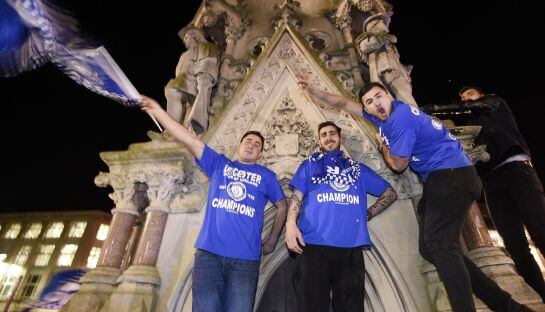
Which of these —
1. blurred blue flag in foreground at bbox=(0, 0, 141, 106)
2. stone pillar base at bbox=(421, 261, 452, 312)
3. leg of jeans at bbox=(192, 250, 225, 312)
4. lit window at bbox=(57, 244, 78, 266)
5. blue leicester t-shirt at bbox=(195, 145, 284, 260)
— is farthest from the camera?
lit window at bbox=(57, 244, 78, 266)

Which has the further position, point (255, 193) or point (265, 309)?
point (265, 309)

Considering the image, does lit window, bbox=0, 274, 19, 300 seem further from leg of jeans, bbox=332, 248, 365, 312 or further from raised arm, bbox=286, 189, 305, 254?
leg of jeans, bbox=332, 248, 365, 312

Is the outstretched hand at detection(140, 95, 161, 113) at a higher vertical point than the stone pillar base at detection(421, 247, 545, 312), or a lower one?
higher

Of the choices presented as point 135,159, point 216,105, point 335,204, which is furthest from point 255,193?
point 216,105

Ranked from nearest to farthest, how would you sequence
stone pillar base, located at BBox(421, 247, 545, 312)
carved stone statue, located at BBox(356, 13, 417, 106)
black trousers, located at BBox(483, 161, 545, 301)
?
stone pillar base, located at BBox(421, 247, 545, 312) → black trousers, located at BBox(483, 161, 545, 301) → carved stone statue, located at BBox(356, 13, 417, 106)

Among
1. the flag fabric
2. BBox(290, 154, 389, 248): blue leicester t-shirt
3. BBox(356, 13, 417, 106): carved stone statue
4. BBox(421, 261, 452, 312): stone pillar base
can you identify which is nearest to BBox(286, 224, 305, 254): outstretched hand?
BBox(290, 154, 389, 248): blue leicester t-shirt

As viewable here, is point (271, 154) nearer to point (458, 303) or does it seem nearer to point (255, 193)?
point (255, 193)

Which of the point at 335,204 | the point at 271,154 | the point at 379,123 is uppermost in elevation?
the point at 271,154

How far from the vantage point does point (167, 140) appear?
5559mm

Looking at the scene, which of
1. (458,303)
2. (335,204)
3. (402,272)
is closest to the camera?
(458,303)

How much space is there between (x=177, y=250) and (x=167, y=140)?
81.0 inches

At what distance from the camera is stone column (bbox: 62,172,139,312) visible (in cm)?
414

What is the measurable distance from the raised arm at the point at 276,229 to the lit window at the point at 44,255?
1662 inches

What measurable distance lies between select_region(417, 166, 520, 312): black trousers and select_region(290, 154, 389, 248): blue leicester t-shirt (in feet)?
2.22
